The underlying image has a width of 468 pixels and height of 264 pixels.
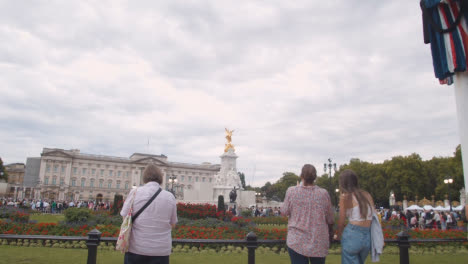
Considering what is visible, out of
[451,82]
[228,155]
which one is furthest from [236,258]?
[228,155]

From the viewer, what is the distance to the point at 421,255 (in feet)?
37.4

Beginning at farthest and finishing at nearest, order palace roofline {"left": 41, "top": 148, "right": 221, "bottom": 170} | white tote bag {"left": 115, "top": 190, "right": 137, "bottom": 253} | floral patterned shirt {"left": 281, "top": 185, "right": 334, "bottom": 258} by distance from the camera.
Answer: palace roofline {"left": 41, "top": 148, "right": 221, "bottom": 170}, floral patterned shirt {"left": 281, "top": 185, "right": 334, "bottom": 258}, white tote bag {"left": 115, "top": 190, "right": 137, "bottom": 253}

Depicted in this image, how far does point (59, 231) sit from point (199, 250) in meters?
6.10

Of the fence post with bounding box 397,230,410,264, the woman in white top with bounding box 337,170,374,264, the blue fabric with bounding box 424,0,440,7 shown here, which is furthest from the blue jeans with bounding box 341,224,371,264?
the blue fabric with bounding box 424,0,440,7

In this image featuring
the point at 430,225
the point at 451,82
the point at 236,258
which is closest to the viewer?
the point at 451,82

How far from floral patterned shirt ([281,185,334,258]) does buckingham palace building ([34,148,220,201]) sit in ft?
267

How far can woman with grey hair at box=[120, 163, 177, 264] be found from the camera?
392 centimetres

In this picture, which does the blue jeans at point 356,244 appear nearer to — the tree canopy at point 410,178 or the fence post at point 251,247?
the fence post at point 251,247

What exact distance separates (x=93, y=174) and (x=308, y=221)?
325 feet

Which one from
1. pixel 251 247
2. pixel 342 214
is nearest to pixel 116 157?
pixel 251 247

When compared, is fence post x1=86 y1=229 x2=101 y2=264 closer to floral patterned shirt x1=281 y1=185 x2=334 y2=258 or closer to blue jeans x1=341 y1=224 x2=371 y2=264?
floral patterned shirt x1=281 y1=185 x2=334 y2=258

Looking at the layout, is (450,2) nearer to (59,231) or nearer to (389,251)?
(389,251)

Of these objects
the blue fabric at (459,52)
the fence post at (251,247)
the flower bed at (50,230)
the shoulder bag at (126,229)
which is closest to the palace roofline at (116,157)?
the flower bed at (50,230)

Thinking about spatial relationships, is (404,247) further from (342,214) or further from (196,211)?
(196,211)
